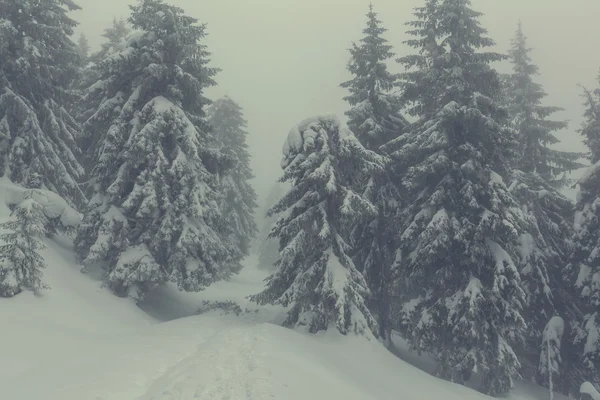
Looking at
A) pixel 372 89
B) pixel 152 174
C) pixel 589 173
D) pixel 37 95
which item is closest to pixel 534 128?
pixel 589 173

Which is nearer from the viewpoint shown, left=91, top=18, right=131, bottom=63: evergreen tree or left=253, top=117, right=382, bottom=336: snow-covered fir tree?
left=253, top=117, right=382, bottom=336: snow-covered fir tree

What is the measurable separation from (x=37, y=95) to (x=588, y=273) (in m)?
28.6

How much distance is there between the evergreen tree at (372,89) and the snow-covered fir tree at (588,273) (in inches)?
377

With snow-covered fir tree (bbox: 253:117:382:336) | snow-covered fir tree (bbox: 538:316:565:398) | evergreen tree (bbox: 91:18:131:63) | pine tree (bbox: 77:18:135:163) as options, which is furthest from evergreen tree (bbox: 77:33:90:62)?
snow-covered fir tree (bbox: 538:316:565:398)

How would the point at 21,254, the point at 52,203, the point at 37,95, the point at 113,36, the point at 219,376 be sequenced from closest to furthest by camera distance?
the point at 219,376
the point at 21,254
the point at 52,203
the point at 37,95
the point at 113,36

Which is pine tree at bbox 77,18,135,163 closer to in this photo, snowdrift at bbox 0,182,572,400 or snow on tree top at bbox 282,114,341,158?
snowdrift at bbox 0,182,572,400

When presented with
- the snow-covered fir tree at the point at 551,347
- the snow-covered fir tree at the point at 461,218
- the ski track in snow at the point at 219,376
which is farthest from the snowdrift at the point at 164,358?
the snow-covered fir tree at the point at 551,347

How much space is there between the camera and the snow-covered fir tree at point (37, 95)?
795 inches

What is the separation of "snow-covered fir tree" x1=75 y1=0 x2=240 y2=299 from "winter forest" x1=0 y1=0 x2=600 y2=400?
0.09m

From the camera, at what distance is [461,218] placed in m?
17.4

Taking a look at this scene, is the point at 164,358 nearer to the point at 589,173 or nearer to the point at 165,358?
the point at 165,358

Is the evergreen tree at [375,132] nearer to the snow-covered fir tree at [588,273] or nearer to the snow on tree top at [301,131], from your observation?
the snow on tree top at [301,131]

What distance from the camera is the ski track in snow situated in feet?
27.4

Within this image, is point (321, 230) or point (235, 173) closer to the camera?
point (321, 230)
